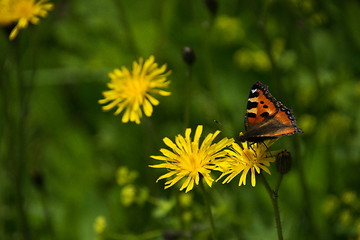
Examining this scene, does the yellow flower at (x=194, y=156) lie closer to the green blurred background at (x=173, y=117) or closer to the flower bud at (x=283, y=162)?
the flower bud at (x=283, y=162)

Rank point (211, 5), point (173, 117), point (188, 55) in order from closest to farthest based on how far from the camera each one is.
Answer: point (188, 55), point (211, 5), point (173, 117)

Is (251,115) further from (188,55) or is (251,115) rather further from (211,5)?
(211,5)

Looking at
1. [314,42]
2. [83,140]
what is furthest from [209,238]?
[314,42]

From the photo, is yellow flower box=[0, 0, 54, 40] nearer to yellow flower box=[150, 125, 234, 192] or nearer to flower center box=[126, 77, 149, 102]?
flower center box=[126, 77, 149, 102]

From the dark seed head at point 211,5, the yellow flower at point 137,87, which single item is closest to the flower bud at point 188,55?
the yellow flower at point 137,87

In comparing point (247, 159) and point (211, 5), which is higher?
point (211, 5)

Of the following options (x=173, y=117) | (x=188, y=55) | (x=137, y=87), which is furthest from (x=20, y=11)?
(x=173, y=117)
